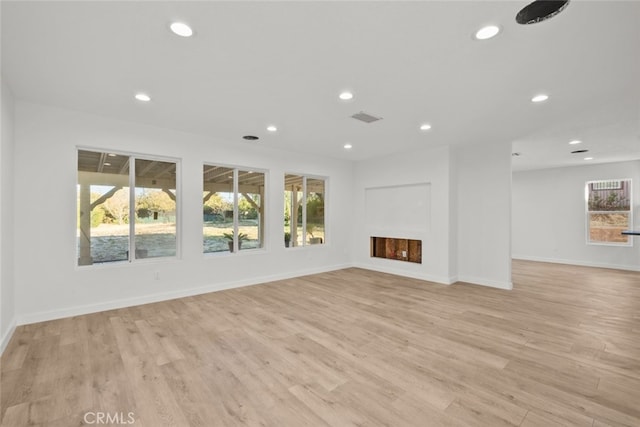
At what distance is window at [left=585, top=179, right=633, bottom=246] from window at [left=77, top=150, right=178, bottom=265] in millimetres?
10047

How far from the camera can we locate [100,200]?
408 centimetres

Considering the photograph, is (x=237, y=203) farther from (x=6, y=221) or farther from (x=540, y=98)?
(x=540, y=98)

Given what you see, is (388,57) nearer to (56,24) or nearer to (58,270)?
(56,24)

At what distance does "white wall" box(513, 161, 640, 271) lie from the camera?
279 inches

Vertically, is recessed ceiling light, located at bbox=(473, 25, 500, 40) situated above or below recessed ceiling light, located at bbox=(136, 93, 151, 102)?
below

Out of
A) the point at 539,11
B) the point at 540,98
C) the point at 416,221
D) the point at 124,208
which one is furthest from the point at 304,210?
→ the point at 539,11

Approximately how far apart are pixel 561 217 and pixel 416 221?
4.99m

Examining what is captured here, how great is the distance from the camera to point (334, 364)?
2531mm

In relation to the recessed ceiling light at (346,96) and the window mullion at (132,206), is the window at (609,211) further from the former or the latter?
the window mullion at (132,206)

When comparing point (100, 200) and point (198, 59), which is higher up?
point (198, 59)

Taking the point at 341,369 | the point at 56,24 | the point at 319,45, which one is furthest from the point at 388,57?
the point at 341,369

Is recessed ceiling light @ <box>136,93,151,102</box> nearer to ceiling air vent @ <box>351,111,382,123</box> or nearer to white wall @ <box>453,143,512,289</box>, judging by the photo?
ceiling air vent @ <box>351,111,382,123</box>

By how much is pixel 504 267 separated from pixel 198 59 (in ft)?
18.8

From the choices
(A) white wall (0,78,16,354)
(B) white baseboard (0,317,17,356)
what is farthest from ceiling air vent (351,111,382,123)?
(B) white baseboard (0,317,17,356)
